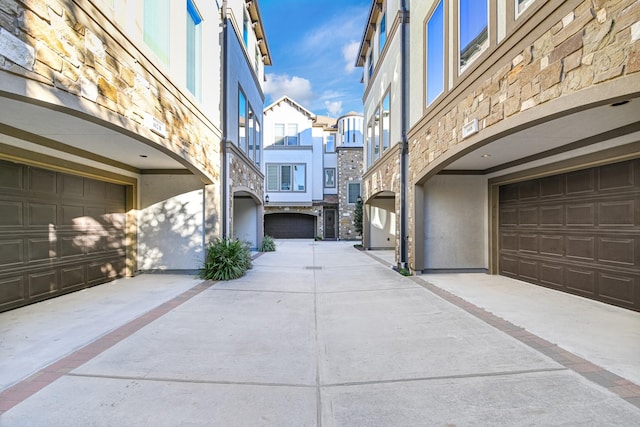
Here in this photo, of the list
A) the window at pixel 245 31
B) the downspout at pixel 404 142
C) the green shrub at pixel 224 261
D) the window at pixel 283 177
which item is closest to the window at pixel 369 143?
the downspout at pixel 404 142

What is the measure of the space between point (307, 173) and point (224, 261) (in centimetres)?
1391

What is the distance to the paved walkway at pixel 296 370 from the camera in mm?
2332

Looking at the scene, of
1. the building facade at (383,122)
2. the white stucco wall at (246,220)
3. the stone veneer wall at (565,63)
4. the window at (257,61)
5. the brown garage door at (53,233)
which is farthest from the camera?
the white stucco wall at (246,220)

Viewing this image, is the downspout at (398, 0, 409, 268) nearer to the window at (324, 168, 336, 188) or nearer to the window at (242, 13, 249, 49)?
the window at (242, 13, 249, 49)

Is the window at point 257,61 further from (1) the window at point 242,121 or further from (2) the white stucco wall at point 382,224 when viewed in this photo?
(2) the white stucco wall at point 382,224

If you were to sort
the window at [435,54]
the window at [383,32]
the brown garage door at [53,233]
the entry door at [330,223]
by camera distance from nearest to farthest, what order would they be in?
the brown garage door at [53,233]
the window at [435,54]
the window at [383,32]
the entry door at [330,223]

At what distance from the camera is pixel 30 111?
3568mm

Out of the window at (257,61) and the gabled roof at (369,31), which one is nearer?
the gabled roof at (369,31)

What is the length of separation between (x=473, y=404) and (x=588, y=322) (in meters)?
3.20

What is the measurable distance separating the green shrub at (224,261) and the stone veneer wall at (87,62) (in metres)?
2.64

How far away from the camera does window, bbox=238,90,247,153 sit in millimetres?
10273

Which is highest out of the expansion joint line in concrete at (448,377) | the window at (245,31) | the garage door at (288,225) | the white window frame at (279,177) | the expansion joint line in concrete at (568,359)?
the window at (245,31)

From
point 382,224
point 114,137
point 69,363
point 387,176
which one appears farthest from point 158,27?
point 382,224

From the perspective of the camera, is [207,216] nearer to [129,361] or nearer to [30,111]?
[30,111]
